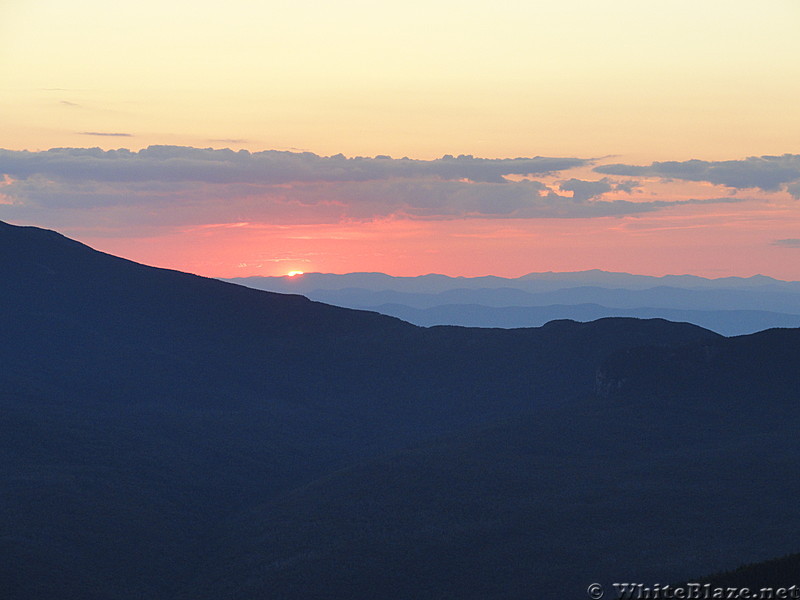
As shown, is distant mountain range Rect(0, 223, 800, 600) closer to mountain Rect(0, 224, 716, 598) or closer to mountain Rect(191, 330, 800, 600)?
mountain Rect(191, 330, 800, 600)

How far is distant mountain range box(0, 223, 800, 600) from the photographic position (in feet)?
259

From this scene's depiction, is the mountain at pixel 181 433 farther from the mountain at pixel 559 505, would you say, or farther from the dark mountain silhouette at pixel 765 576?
the dark mountain silhouette at pixel 765 576

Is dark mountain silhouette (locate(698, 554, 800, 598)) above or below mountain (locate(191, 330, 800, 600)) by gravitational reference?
above

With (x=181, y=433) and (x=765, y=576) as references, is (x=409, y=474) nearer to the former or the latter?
(x=181, y=433)

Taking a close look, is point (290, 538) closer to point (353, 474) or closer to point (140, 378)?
point (353, 474)

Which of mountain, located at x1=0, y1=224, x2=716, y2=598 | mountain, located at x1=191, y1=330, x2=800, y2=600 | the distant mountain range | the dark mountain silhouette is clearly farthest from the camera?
mountain, located at x1=0, y1=224, x2=716, y2=598

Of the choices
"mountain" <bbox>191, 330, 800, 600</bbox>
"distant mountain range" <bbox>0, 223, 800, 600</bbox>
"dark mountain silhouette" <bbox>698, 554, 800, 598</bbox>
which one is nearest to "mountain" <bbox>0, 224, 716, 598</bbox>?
"distant mountain range" <bbox>0, 223, 800, 600</bbox>

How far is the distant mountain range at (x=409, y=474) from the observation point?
7888cm

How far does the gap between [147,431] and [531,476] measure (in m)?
67.6

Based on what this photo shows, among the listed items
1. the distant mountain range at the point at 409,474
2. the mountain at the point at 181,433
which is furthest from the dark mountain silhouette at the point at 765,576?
the mountain at the point at 181,433

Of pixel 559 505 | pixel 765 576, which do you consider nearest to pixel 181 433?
pixel 559 505

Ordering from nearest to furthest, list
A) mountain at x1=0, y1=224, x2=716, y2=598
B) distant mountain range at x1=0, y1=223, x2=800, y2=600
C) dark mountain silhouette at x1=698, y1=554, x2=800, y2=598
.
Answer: dark mountain silhouette at x1=698, y1=554, x2=800, y2=598 < distant mountain range at x1=0, y1=223, x2=800, y2=600 < mountain at x1=0, y1=224, x2=716, y2=598

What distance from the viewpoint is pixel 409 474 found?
10931 cm

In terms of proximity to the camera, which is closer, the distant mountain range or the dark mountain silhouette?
the dark mountain silhouette
